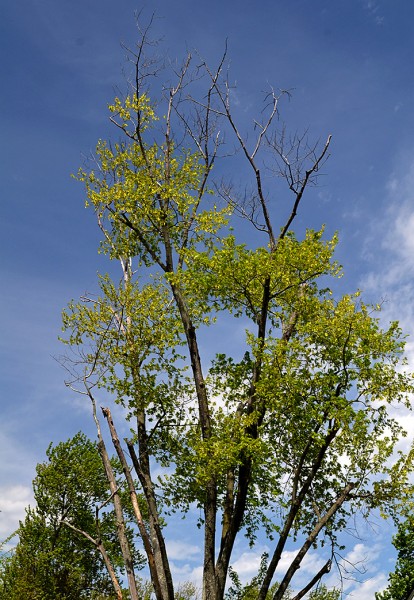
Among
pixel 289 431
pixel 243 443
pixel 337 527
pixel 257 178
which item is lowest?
pixel 337 527

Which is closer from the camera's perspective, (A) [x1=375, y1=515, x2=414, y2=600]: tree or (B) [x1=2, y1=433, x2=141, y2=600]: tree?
(B) [x1=2, y1=433, x2=141, y2=600]: tree

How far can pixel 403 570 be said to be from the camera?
38.6 meters

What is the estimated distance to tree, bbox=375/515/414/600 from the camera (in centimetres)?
3782

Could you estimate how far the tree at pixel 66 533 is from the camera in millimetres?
32750

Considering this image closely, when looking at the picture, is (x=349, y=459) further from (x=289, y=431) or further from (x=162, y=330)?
(x=162, y=330)

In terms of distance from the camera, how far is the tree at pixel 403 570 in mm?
37822

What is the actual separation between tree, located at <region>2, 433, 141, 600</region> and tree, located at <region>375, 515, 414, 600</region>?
1768cm

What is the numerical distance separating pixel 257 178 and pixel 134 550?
2897cm

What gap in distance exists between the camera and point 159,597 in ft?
55.4

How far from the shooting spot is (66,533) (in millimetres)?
35594

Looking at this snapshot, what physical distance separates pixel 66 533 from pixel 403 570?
2160 centimetres

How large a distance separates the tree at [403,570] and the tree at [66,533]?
58.0 feet

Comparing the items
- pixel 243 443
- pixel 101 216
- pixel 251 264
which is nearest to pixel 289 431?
pixel 243 443

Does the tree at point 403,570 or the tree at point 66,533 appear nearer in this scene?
the tree at point 66,533
